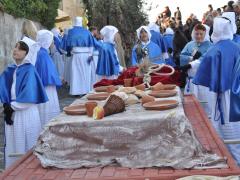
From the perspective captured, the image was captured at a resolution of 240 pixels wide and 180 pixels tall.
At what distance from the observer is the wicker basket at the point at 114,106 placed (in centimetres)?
461

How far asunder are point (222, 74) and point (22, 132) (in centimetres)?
244

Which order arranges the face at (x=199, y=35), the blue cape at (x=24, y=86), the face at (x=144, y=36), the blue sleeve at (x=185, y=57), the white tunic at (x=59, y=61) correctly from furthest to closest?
the white tunic at (x=59, y=61), the face at (x=144, y=36), the blue sleeve at (x=185, y=57), the face at (x=199, y=35), the blue cape at (x=24, y=86)

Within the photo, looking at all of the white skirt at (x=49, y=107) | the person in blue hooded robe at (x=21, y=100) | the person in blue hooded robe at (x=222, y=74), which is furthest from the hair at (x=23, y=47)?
the person in blue hooded robe at (x=222, y=74)

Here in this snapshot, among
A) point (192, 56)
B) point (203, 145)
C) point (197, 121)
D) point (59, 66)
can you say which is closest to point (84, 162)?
point (203, 145)

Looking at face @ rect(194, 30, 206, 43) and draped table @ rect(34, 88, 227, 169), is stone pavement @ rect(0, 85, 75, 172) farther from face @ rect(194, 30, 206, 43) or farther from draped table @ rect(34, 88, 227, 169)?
face @ rect(194, 30, 206, 43)

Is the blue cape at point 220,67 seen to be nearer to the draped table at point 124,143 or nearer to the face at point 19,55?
the face at point 19,55

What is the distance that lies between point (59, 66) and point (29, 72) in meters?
12.0

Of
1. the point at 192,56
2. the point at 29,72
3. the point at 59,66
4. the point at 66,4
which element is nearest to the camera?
the point at 29,72

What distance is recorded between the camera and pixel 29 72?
20.7 ft

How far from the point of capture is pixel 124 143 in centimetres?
434

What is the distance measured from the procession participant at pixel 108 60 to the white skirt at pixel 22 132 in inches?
232

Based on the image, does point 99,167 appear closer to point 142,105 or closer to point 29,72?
point 142,105

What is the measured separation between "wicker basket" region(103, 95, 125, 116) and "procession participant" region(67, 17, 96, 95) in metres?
9.14

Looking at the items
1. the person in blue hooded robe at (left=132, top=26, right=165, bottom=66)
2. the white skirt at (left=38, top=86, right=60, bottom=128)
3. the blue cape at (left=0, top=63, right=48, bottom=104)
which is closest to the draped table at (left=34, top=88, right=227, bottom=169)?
the blue cape at (left=0, top=63, right=48, bottom=104)
